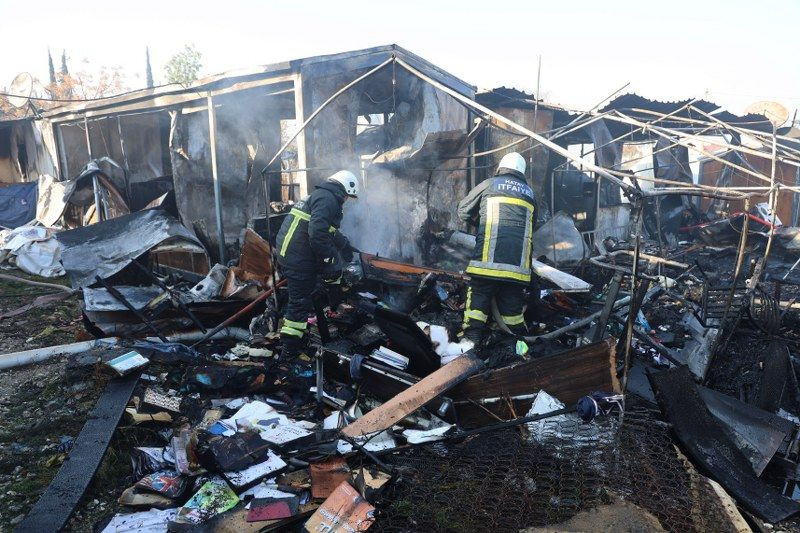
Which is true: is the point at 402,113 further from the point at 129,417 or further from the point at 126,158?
the point at 126,158

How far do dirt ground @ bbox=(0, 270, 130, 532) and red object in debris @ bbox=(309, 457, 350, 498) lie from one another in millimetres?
1134

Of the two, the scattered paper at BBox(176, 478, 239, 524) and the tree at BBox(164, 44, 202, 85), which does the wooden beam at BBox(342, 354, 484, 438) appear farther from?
the tree at BBox(164, 44, 202, 85)

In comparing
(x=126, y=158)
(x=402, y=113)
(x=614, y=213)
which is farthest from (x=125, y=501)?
(x=614, y=213)

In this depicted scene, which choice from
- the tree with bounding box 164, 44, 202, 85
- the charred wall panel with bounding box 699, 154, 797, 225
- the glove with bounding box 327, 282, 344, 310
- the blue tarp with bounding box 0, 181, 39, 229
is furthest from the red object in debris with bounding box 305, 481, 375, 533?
the tree with bounding box 164, 44, 202, 85

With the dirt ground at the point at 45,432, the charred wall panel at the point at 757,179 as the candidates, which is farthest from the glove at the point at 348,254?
the charred wall panel at the point at 757,179

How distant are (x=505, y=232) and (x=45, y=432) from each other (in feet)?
12.8

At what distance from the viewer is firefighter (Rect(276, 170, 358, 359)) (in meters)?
4.79

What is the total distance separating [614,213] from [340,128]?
8.21 metres

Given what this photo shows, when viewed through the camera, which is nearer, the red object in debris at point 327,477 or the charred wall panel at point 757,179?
the red object in debris at point 327,477

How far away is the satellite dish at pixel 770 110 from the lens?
39.8 ft

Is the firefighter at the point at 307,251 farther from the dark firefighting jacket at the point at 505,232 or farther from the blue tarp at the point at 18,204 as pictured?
the blue tarp at the point at 18,204

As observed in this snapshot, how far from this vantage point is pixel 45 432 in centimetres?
344

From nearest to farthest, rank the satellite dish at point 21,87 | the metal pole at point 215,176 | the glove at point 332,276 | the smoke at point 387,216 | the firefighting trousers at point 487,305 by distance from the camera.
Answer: the firefighting trousers at point 487,305
the glove at point 332,276
the smoke at point 387,216
the metal pole at point 215,176
the satellite dish at point 21,87

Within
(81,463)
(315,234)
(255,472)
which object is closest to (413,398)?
(255,472)
